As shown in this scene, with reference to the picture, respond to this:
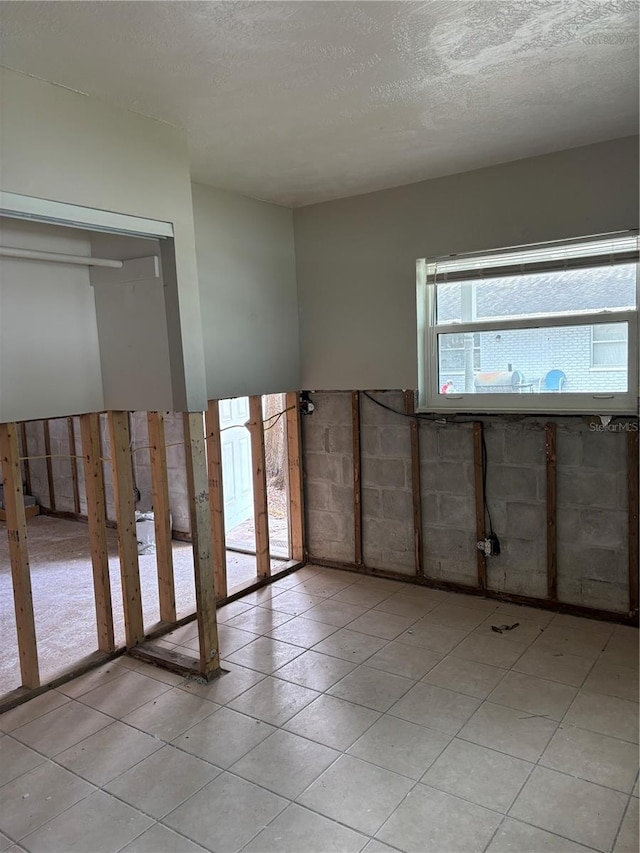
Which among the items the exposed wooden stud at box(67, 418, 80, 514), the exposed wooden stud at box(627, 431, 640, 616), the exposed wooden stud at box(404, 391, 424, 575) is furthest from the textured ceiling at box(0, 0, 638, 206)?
the exposed wooden stud at box(67, 418, 80, 514)

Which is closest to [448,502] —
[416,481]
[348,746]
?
[416,481]

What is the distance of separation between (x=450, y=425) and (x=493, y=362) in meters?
0.51

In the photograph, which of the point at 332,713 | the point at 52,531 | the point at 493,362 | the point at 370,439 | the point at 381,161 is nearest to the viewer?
the point at 332,713

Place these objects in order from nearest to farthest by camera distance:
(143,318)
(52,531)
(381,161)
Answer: (143,318) → (381,161) → (52,531)

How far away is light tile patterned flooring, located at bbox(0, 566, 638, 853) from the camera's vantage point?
2213 millimetres

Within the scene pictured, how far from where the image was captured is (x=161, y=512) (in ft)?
12.8

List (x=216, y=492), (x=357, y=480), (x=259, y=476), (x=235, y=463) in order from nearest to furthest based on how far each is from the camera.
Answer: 1. (x=216, y=492)
2. (x=259, y=476)
3. (x=357, y=480)
4. (x=235, y=463)

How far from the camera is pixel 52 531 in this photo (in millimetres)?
6371

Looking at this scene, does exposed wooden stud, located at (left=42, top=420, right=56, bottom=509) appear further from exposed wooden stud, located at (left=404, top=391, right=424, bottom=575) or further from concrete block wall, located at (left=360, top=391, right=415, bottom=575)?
exposed wooden stud, located at (left=404, top=391, right=424, bottom=575)

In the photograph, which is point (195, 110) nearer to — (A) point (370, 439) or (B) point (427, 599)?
(A) point (370, 439)

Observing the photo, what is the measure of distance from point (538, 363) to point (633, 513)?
1064 millimetres

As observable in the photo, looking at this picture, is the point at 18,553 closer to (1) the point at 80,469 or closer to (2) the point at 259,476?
(2) the point at 259,476

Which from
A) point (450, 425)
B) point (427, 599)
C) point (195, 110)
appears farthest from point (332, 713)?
point (195, 110)

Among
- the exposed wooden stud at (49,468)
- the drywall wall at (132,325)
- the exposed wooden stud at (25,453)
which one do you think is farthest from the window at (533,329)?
the exposed wooden stud at (25,453)
